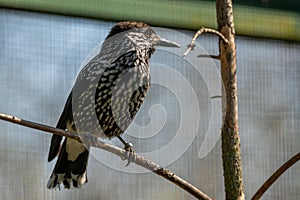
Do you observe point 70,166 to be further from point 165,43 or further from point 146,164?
point 146,164

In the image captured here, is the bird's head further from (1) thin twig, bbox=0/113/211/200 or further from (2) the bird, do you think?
(1) thin twig, bbox=0/113/211/200

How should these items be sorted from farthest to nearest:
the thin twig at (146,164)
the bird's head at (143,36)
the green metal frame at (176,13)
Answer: the green metal frame at (176,13) < the bird's head at (143,36) < the thin twig at (146,164)

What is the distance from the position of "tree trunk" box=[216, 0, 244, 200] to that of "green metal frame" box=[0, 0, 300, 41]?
37.9 inches

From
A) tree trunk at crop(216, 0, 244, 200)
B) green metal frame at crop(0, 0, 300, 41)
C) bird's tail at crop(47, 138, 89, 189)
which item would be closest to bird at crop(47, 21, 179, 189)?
bird's tail at crop(47, 138, 89, 189)

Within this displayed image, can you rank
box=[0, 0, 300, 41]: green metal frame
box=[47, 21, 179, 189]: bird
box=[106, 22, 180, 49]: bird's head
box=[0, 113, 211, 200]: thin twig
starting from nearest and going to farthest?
box=[0, 113, 211, 200]: thin twig < box=[47, 21, 179, 189]: bird < box=[106, 22, 180, 49]: bird's head < box=[0, 0, 300, 41]: green metal frame

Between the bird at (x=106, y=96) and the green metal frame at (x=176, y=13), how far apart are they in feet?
1.04

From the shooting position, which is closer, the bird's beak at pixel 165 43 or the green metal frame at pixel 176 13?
the bird's beak at pixel 165 43

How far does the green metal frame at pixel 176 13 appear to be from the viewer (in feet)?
8.15

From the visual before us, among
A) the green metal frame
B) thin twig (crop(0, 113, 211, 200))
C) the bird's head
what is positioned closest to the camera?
thin twig (crop(0, 113, 211, 200))

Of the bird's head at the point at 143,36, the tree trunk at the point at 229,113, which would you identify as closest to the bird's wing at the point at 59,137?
the bird's head at the point at 143,36

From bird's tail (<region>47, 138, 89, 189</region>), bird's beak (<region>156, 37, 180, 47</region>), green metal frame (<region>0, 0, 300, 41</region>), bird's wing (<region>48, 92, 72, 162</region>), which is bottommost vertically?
bird's tail (<region>47, 138, 89, 189</region>)

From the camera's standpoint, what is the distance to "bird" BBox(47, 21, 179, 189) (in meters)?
2.03

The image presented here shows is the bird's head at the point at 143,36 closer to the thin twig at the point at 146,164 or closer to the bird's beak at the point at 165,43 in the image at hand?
the bird's beak at the point at 165,43

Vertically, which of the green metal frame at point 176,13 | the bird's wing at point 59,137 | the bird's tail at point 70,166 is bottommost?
the bird's tail at point 70,166
